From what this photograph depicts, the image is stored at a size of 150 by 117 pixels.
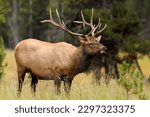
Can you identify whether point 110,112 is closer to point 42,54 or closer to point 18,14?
point 42,54

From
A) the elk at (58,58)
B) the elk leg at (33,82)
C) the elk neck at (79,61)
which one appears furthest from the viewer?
the elk leg at (33,82)

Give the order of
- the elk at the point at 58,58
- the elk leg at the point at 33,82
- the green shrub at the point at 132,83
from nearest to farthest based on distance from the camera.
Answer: the green shrub at the point at 132,83, the elk at the point at 58,58, the elk leg at the point at 33,82

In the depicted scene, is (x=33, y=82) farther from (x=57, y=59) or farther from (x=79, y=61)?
(x=79, y=61)

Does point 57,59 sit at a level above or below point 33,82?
above

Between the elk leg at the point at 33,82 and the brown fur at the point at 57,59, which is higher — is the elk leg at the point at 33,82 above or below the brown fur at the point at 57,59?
below

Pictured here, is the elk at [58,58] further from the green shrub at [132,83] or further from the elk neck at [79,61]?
the green shrub at [132,83]

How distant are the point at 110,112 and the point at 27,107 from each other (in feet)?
4.10

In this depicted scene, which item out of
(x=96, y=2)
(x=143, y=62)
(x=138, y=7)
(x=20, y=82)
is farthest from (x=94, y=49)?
(x=138, y=7)

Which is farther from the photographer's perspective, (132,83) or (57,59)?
(57,59)

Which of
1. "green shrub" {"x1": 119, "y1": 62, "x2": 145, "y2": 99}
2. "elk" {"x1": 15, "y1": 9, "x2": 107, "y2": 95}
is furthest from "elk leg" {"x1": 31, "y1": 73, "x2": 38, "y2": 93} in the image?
"green shrub" {"x1": 119, "y1": 62, "x2": 145, "y2": 99}

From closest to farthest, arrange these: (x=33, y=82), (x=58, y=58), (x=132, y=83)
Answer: (x=132, y=83)
(x=58, y=58)
(x=33, y=82)

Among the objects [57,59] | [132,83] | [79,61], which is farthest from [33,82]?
[132,83]

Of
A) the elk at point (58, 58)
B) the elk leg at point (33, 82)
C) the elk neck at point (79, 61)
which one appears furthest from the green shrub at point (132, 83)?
the elk leg at point (33, 82)

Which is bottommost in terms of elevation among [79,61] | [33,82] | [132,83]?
[33,82]
